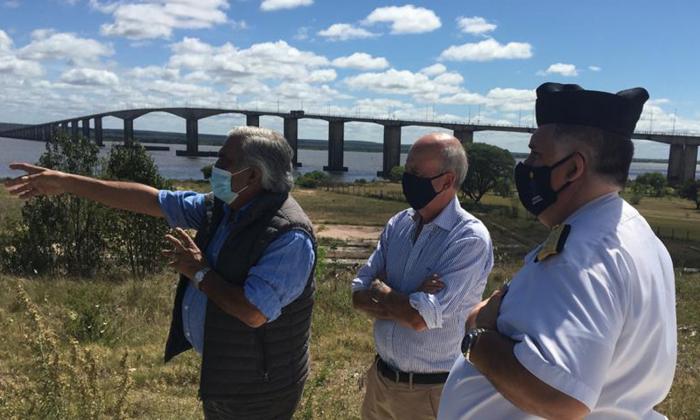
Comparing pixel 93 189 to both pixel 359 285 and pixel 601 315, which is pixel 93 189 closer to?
pixel 359 285

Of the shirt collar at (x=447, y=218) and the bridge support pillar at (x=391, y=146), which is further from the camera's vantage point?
the bridge support pillar at (x=391, y=146)

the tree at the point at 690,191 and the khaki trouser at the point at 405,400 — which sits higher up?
the khaki trouser at the point at 405,400

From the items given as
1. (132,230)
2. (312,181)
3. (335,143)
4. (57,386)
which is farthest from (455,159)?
(335,143)

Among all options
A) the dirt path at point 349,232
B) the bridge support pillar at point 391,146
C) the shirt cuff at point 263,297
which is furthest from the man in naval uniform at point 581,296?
the bridge support pillar at point 391,146

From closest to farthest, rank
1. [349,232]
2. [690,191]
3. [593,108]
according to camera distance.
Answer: [593,108] < [349,232] < [690,191]

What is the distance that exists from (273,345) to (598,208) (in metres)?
1.71

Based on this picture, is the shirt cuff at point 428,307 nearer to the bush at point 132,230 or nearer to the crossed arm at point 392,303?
the crossed arm at point 392,303

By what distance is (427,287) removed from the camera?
2.95m

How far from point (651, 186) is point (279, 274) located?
348ft

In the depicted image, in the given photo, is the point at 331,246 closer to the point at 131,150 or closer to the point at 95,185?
the point at 131,150

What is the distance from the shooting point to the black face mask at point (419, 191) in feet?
10.4

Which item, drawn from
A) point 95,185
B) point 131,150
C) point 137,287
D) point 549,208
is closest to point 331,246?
point 131,150

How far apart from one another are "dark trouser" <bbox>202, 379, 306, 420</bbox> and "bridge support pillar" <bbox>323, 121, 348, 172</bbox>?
116 m

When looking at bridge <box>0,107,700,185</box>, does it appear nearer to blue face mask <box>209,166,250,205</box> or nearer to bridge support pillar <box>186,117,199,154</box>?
bridge support pillar <box>186,117,199,154</box>
